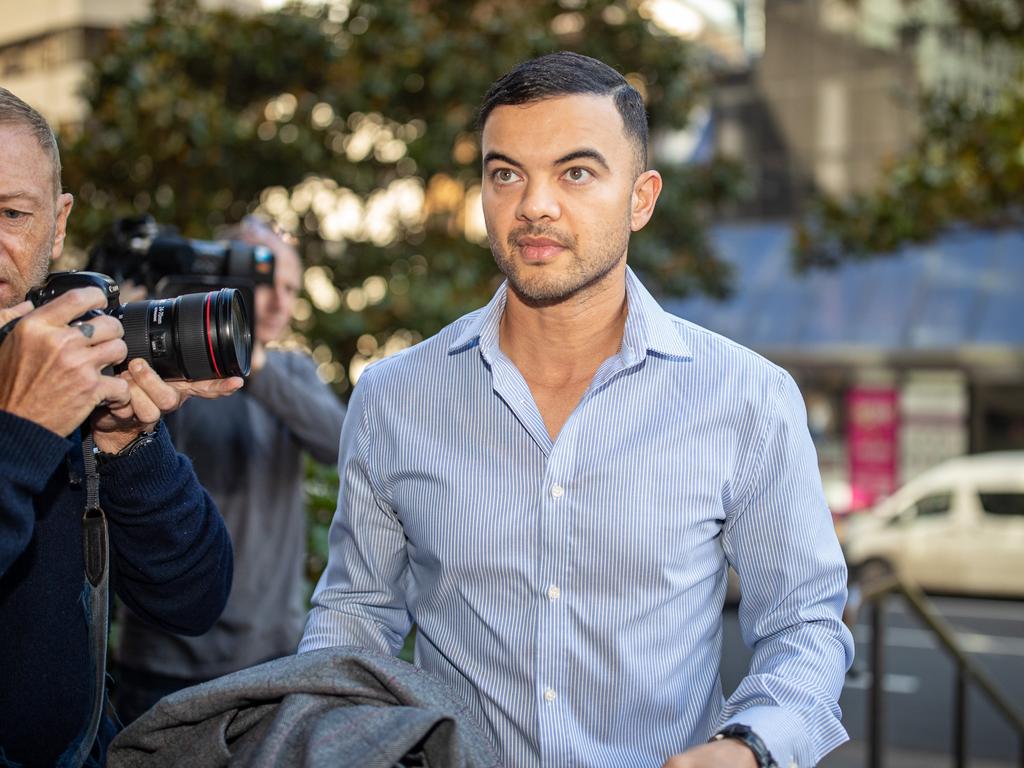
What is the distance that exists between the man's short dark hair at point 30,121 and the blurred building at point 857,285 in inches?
577

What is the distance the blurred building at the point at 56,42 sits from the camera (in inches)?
233

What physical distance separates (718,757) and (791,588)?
0.34m

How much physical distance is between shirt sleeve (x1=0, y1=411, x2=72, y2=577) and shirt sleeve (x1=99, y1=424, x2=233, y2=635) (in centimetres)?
32

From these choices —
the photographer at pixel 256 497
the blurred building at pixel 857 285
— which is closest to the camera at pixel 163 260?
the photographer at pixel 256 497

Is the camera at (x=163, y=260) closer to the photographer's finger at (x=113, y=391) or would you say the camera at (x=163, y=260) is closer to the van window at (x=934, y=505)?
the photographer's finger at (x=113, y=391)

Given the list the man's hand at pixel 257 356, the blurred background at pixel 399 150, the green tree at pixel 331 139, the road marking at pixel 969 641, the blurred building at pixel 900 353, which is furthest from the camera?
the blurred building at pixel 900 353

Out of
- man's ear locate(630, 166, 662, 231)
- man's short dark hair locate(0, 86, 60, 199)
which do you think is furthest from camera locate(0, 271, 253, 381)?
man's ear locate(630, 166, 662, 231)

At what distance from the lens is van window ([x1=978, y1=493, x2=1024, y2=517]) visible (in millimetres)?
13898

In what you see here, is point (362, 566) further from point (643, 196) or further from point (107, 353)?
point (643, 196)

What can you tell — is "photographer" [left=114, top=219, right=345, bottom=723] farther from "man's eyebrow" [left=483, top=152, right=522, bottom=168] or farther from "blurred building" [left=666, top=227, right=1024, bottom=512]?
"blurred building" [left=666, top=227, right=1024, bottom=512]

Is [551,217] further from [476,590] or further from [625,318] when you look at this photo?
[476,590]

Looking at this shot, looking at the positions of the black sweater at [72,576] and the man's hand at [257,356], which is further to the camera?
the man's hand at [257,356]

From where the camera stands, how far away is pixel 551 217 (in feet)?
6.40

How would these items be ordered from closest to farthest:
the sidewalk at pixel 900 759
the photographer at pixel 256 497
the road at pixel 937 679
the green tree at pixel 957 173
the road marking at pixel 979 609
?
the photographer at pixel 256 497 < the green tree at pixel 957 173 < the sidewalk at pixel 900 759 < the road at pixel 937 679 < the road marking at pixel 979 609
